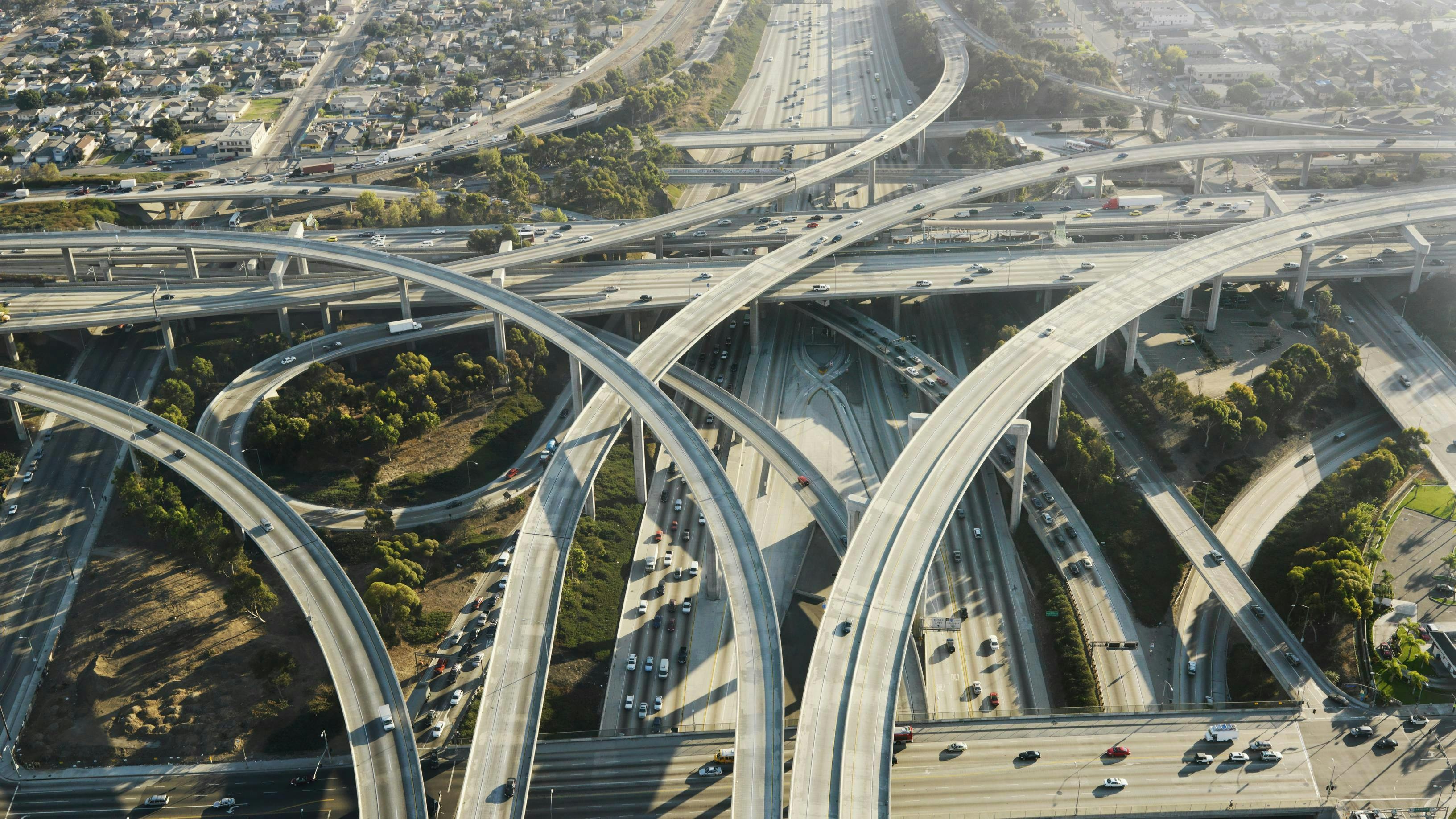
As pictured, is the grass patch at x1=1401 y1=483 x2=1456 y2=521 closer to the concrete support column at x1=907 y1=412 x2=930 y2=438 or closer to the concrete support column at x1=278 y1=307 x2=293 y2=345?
the concrete support column at x1=907 y1=412 x2=930 y2=438

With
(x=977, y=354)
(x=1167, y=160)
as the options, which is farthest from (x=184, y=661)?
(x=1167, y=160)

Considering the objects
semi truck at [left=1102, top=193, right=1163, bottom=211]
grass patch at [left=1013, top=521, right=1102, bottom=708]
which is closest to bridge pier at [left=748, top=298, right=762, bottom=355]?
grass patch at [left=1013, top=521, right=1102, bottom=708]

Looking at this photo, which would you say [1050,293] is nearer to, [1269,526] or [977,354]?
[977,354]

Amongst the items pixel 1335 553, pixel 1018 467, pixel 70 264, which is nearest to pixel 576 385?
pixel 1018 467

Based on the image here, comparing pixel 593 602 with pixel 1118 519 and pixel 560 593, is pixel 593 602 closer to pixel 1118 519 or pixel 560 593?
pixel 560 593

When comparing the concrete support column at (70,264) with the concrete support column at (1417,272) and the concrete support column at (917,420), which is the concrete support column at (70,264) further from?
the concrete support column at (1417,272)

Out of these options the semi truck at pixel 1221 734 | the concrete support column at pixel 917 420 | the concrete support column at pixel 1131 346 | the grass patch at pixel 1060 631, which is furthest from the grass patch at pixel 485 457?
the semi truck at pixel 1221 734
